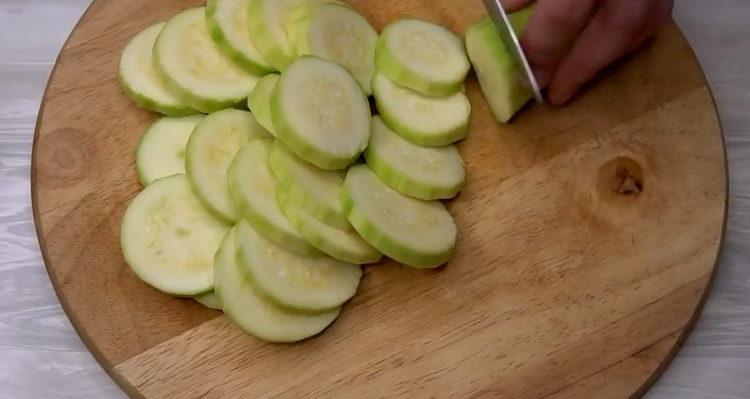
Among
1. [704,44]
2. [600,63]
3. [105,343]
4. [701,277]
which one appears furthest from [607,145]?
[105,343]

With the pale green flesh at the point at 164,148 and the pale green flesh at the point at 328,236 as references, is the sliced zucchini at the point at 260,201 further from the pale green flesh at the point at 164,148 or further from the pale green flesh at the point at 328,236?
the pale green flesh at the point at 164,148

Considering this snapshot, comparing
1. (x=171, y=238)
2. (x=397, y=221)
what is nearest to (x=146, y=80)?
(x=171, y=238)

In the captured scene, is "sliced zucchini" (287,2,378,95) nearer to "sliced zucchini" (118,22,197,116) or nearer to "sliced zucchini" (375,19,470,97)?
"sliced zucchini" (375,19,470,97)

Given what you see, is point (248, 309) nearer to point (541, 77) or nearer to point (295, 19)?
point (295, 19)

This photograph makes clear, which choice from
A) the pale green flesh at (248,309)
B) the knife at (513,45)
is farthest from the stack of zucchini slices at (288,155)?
Answer: the knife at (513,45)

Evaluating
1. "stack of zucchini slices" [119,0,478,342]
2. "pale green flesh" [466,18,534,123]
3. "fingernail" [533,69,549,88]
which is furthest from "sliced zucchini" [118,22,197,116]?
"fingernail" [533,69,549,88]

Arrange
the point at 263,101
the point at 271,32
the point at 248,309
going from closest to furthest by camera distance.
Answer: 1. the point at 248,309
2. the point at 263,101
3. the point at 271,32
